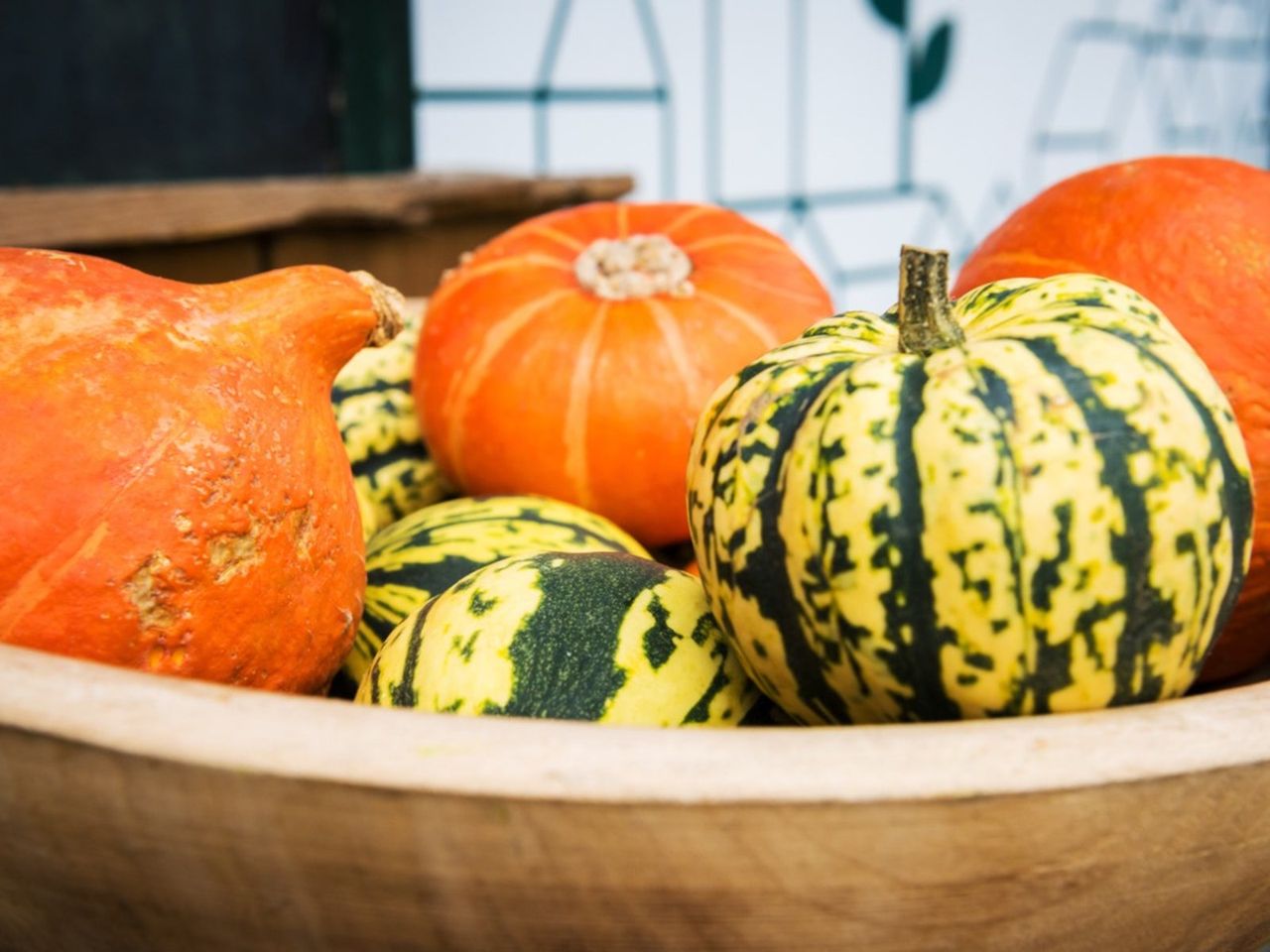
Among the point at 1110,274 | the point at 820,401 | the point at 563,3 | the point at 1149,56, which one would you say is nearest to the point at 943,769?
the point at 820,401

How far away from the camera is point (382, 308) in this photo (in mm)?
767

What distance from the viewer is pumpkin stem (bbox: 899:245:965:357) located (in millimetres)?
539

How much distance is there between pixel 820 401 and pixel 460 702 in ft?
0.71

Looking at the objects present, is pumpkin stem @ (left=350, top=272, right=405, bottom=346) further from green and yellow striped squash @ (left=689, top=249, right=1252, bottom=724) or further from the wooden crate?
the wooden crate

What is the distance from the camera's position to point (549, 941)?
0.41 meters

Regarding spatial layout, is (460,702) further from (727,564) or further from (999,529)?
(999,529)

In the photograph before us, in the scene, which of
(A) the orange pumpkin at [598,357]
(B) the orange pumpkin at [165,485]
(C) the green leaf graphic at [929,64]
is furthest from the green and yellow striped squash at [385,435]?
(C) the green leaf graphic at [929,64]

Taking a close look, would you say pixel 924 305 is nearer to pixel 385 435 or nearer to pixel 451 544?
pixel 451 544

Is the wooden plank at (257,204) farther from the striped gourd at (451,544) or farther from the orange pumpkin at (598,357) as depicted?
the striped gourd at (451,544)

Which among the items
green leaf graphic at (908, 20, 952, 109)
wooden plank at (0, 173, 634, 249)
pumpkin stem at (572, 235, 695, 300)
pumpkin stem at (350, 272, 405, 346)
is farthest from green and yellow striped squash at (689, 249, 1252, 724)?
green leaf graphic at (908, 20, 952, 109)

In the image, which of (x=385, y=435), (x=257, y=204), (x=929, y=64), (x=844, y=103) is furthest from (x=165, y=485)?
(x=929, y=64)

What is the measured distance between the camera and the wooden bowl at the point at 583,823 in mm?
388

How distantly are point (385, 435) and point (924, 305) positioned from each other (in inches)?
22.7

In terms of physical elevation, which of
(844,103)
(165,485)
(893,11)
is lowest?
(165,485)
